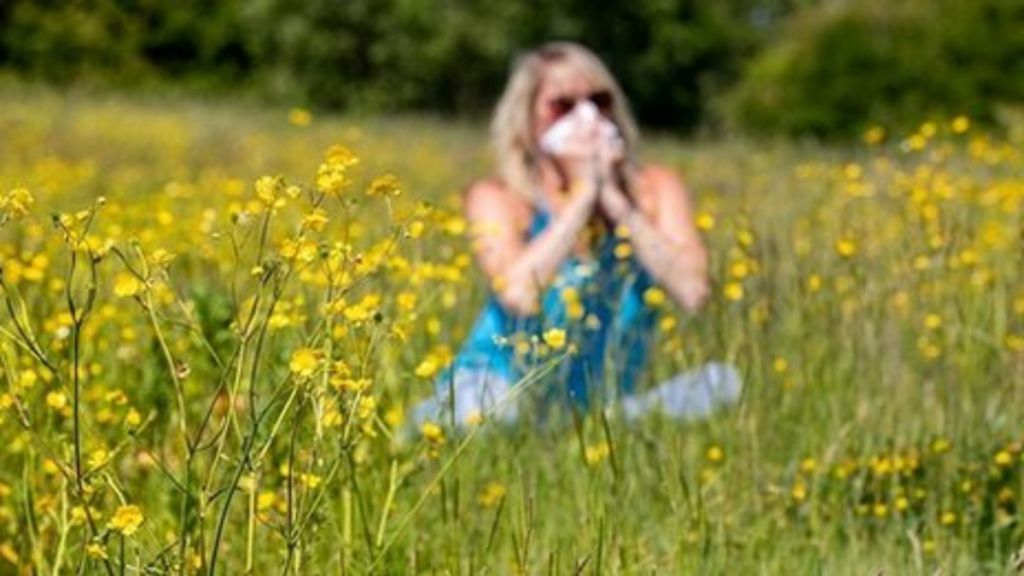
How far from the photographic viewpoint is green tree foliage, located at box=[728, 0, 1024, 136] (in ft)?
48.6

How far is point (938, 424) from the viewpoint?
10.9 feet

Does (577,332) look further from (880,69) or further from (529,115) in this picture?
(880,69)

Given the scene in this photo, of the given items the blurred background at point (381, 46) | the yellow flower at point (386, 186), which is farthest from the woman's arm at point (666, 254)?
the blurred background at point (381, 46)

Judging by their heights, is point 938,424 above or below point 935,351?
below

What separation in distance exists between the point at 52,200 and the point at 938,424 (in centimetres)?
356

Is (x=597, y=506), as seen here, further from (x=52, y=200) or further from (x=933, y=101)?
(x=933, y=101)

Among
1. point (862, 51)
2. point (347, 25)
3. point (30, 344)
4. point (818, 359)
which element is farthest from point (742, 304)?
point (347, 25)

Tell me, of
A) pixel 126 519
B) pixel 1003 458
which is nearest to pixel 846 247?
pixel 1003 458

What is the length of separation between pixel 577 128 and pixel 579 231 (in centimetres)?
28

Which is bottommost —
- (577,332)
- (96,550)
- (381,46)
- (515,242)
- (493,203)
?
(96,550)

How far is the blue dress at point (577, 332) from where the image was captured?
3.41 metres

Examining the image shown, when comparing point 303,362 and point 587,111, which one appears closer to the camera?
point 303,362

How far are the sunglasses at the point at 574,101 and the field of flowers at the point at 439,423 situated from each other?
0.41 m

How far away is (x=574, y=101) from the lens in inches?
181
